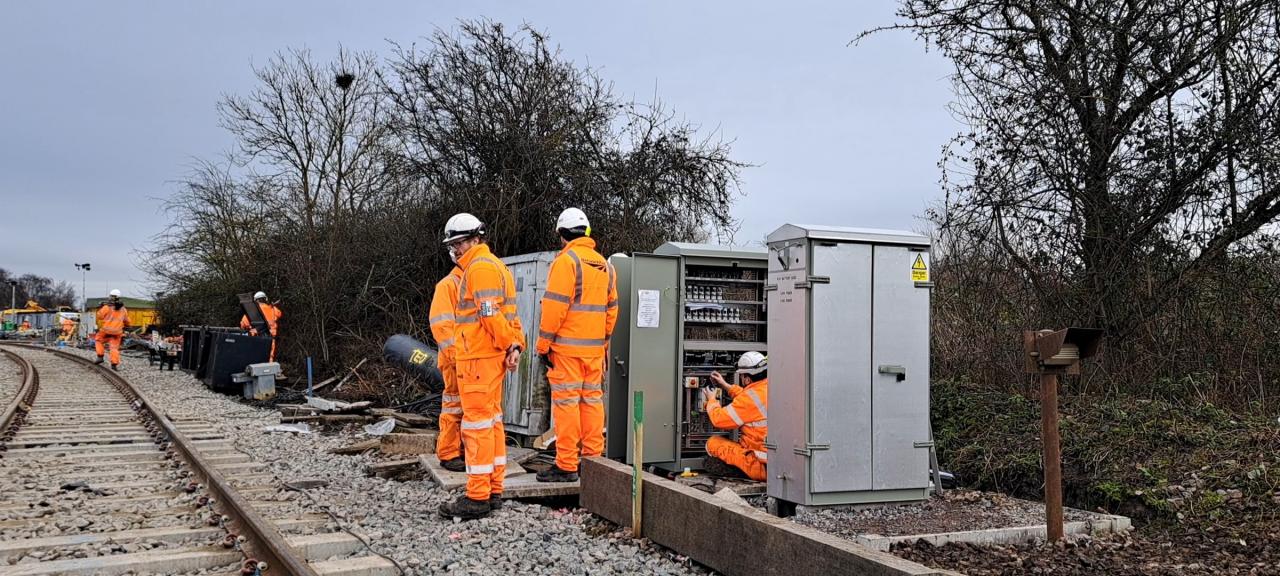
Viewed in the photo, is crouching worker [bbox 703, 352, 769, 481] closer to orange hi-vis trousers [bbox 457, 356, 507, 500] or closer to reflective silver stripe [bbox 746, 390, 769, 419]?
reflective silver stripe [bbox 746, 390, 769, 419]

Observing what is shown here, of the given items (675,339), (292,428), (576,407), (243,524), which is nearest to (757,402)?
(675,339)

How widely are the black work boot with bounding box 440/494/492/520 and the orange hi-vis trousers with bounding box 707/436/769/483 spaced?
2346 millimetres

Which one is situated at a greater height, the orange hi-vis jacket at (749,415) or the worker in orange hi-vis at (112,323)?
the worker in orange hi-vis at (112,323)

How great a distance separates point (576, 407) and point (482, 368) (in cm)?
105

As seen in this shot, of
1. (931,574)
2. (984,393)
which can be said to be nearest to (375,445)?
(984,393)

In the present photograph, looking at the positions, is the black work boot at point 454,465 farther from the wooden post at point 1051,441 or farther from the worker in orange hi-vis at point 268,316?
the worker in orange hi-vis at point 268,316

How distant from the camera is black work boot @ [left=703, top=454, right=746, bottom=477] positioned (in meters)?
7.98

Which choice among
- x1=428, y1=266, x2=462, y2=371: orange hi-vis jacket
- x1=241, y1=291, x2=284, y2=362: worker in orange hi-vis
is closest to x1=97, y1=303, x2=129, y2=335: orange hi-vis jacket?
x1=241, y1=291, x2=284, y2=362: worker in orange hi-vis

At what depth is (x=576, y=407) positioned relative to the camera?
281 inches

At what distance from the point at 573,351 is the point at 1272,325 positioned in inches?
248

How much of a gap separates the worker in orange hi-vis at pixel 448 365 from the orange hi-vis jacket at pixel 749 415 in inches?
81.6

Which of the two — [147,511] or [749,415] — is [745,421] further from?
[147,511]

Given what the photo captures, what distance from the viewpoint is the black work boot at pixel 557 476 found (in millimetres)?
7078

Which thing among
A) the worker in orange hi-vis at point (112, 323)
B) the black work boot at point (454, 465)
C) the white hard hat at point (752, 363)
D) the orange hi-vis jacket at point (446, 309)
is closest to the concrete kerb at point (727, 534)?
the orange hi-vis jacket at point (446, 309)
